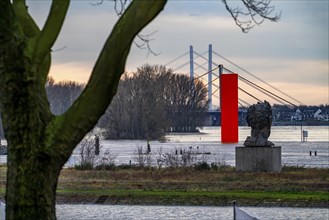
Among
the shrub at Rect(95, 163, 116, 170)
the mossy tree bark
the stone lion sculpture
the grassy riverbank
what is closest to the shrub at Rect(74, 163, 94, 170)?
the shrub at Rect(95, 163, 116, 170)

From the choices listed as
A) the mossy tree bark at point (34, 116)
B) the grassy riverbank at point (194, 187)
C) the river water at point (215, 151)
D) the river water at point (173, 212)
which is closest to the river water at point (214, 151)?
the river water at point (215, 151)

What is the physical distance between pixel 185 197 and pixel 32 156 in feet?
55.5

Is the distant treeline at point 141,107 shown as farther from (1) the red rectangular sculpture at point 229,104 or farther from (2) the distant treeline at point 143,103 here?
(1) the red rectangular sculpture at point 229,104

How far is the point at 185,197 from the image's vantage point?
25.6 metres

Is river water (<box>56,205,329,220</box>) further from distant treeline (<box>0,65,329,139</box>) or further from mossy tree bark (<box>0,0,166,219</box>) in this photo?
distant treeline (<box>0,65,329,139</box>)

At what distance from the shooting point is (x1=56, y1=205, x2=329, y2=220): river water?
838 inches

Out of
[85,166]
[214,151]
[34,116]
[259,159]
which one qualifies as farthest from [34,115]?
[214,151]

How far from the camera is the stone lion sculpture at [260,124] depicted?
37.0 metres

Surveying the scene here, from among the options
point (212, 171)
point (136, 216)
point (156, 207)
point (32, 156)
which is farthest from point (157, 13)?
point (212, 171)

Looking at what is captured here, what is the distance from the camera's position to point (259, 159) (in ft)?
119

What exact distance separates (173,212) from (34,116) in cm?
1411

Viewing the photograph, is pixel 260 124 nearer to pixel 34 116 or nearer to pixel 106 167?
pixel 106 167

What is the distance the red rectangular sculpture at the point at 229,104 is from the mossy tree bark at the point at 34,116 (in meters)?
69.4

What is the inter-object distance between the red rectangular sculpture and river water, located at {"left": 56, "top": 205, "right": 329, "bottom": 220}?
54205mm
